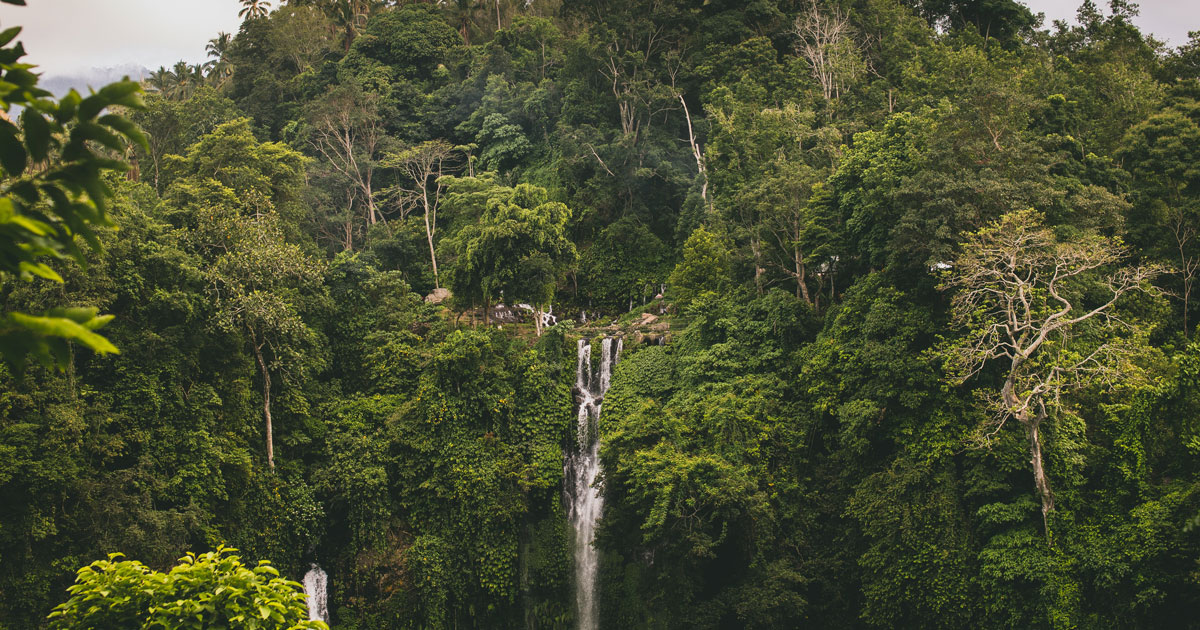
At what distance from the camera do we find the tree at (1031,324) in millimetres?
14094

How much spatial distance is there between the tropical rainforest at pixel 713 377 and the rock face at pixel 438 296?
14 centimetres

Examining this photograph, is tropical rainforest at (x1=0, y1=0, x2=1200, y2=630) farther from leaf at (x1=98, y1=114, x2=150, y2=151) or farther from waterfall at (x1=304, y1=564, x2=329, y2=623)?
leaf at (x1=98, y1=114, x2=150, y2=151)

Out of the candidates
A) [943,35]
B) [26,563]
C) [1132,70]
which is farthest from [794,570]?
[943,35]

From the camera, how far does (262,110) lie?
3728 centimetres

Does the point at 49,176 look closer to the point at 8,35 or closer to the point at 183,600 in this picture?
the point at 8,35

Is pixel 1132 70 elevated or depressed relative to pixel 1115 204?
elevated

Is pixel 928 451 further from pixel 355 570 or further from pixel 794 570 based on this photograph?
pixel 355 570

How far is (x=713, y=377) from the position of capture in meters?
19.8

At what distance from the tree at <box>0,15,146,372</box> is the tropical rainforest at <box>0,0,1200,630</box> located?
24.5 feet

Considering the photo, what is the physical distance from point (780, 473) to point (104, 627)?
47.4 ft

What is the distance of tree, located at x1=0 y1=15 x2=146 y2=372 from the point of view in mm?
2469

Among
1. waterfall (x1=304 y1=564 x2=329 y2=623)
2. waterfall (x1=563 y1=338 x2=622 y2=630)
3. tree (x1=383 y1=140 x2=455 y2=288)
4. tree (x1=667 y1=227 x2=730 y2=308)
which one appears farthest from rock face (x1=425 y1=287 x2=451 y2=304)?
waterfall (x1=304 y1=564 x2=329 y2=623)

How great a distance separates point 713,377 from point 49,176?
17776 mm

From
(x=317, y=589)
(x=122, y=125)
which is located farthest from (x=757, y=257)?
(x=122, y=125)
